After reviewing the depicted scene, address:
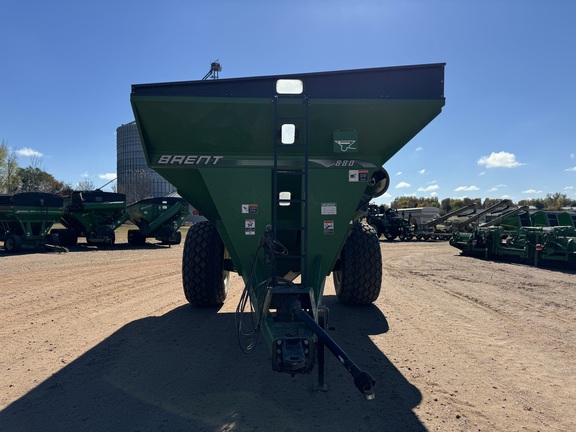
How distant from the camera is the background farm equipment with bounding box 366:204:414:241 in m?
23.9

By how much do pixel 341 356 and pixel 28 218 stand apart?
1497cm

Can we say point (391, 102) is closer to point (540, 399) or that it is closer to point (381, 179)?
point (381, 179)

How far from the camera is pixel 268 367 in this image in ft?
12.5

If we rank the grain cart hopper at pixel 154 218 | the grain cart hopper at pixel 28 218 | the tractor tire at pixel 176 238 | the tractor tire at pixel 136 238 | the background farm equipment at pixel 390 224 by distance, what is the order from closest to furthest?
the grain cart hopper at pixel 28 218 < the grain cart hopper at pixel 154 218 < the tractor tire at pixel 136 238 < the tractor tire at pixel 176 238 < the background farm equipment at pixel 390 224

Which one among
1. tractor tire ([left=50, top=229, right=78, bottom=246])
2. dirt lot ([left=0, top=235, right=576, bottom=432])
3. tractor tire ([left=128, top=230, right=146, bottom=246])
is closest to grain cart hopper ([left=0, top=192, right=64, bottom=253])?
tractor tire ([left=50, top=229, right=78, bottom=246])

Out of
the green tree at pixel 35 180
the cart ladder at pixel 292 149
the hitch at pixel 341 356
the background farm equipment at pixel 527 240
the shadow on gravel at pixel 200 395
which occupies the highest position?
the green tree at pixel 35 180

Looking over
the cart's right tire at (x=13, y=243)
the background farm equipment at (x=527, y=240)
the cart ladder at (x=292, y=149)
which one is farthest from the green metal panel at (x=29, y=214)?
the background farm equipment at (x=527, y=240)

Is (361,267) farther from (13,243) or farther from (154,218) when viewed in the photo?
(154,218)

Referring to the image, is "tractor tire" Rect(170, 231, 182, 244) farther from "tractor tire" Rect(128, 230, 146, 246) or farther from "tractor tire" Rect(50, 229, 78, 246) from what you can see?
"tractor tire" Rect(50, 229, 78, 246)

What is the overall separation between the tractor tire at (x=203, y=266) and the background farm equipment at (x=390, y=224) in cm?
1912

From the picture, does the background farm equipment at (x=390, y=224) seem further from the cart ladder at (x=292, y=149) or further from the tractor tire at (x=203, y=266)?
the cart ladder at (x=292, y=149)

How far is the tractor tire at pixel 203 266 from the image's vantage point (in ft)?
18.6

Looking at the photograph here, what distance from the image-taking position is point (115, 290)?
24.1 feet

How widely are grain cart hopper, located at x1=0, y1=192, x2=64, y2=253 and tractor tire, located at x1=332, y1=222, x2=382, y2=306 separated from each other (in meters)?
12.8
